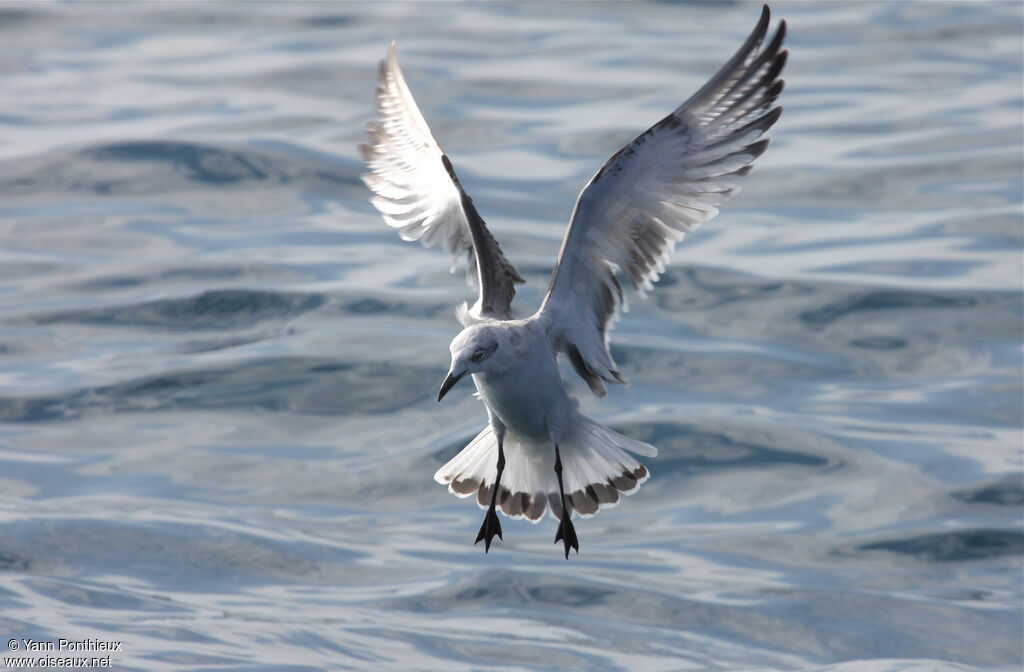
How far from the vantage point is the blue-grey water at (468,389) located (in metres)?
12.2

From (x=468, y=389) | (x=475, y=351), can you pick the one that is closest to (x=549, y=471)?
(x=475, y=351)

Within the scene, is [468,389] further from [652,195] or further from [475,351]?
[475,351]

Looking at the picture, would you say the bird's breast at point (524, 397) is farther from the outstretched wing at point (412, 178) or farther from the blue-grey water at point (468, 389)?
the blue-grey water at point (468, 389)

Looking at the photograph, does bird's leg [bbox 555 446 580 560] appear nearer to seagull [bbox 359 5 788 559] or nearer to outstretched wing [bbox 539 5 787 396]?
seagull [bbox 359 5 788 559]

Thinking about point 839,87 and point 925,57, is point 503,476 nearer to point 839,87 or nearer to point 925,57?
point 839,87

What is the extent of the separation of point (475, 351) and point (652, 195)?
144 centimetres

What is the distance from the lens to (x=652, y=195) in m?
8.39

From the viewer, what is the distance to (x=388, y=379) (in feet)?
51.8

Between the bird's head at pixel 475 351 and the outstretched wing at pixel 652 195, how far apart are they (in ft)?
1.87

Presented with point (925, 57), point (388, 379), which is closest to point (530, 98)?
point (925, 57)

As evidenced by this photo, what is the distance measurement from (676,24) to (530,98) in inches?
220

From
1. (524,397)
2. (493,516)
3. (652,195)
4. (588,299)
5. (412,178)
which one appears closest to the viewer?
(524,397)

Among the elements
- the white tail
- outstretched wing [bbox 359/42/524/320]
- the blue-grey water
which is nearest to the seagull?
the white tail

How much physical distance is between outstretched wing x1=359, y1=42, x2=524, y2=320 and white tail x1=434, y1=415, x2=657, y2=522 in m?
0.87
